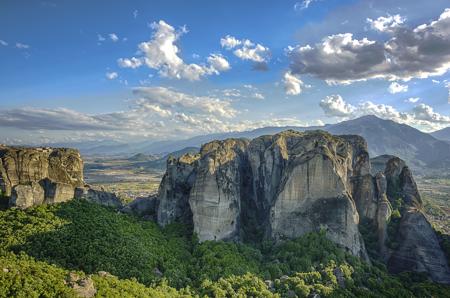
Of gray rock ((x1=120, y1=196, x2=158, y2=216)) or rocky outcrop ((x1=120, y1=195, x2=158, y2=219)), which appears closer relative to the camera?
rocky outcrop ((x1=120, y1=195, x2=158, y2=219))

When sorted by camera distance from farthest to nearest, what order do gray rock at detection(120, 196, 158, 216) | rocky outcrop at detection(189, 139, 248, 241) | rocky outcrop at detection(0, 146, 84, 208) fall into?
gray rock at detection(120, 196, 158, 216), rocky outcrop at detection(189, 139, 248, 241), rocky outcrop at detection(0, 146, 84, 208)

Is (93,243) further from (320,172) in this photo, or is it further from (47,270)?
(320,172)

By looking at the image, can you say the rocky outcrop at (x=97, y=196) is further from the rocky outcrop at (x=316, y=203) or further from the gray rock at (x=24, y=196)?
the rocky outcrop at (x=316, y=203)

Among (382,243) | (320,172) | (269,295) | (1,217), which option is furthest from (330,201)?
(1,217)

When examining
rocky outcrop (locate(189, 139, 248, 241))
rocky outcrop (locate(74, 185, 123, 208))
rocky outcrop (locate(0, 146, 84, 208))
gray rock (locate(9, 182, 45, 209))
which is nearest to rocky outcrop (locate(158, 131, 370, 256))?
rocky outcrop (locate(189, 139, 248, 241))

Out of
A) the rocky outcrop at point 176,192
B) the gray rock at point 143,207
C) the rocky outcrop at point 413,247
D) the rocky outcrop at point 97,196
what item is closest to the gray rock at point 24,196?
the rocky outcrop at point 97,196

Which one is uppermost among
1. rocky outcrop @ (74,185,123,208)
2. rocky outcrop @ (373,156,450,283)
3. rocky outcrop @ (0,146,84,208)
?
rocky outcrop @ (0,146,84,208)

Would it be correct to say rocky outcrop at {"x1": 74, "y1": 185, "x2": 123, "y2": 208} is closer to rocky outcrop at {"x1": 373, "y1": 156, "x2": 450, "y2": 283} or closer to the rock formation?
the rock formation
